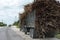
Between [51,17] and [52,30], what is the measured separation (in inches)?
58.8

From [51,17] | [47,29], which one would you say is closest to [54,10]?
[51,17]

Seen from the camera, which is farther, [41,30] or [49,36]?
[49,36]

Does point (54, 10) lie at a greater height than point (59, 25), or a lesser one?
greater

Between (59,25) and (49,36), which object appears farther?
(49,36)

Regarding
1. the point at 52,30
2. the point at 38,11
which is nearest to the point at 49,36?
the point at 52,30

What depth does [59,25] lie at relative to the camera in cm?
2467

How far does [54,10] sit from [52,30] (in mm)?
2342

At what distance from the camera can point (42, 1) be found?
2577 centimetres

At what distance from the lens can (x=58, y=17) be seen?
82.3 feet

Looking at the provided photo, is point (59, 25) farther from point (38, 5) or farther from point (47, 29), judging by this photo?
point (38, 5)

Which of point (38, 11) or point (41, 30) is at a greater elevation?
point (38, 11)

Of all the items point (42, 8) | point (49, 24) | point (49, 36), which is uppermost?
point (42, 8)

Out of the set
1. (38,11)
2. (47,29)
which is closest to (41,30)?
(47,29)

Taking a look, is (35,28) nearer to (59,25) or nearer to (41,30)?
(41,30)
